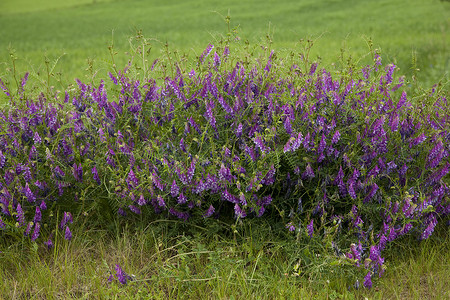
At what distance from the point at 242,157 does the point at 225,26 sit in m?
13.4

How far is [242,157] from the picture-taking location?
126 inches

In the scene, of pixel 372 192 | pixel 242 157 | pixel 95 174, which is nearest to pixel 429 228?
pixel 372 192

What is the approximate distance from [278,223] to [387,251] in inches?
29.5

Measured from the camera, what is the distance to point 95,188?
330 centimetres

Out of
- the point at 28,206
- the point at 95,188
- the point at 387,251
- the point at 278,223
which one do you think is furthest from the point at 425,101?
the point at 28,206

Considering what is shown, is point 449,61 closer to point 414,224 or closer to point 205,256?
point 414,224

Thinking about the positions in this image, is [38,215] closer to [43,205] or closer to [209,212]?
[43,205]

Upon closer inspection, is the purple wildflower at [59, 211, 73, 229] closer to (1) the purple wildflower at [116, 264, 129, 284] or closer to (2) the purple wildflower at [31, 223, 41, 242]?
(2) the purple wildflower at [31, 223, 41, 242]

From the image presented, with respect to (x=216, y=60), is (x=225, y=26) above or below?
below

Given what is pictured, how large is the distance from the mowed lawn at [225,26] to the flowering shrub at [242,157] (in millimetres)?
5239

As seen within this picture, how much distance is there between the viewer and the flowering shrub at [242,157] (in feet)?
9.92

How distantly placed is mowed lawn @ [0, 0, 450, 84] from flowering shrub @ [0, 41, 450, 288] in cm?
524

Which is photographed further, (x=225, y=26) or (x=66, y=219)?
(x=225, y=26)

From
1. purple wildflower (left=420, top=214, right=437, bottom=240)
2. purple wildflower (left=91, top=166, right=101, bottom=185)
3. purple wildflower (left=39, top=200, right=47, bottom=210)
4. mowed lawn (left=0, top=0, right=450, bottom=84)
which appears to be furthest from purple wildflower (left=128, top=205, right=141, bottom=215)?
mowed lawn (left=0, top=0, right=450, bottom=84)
